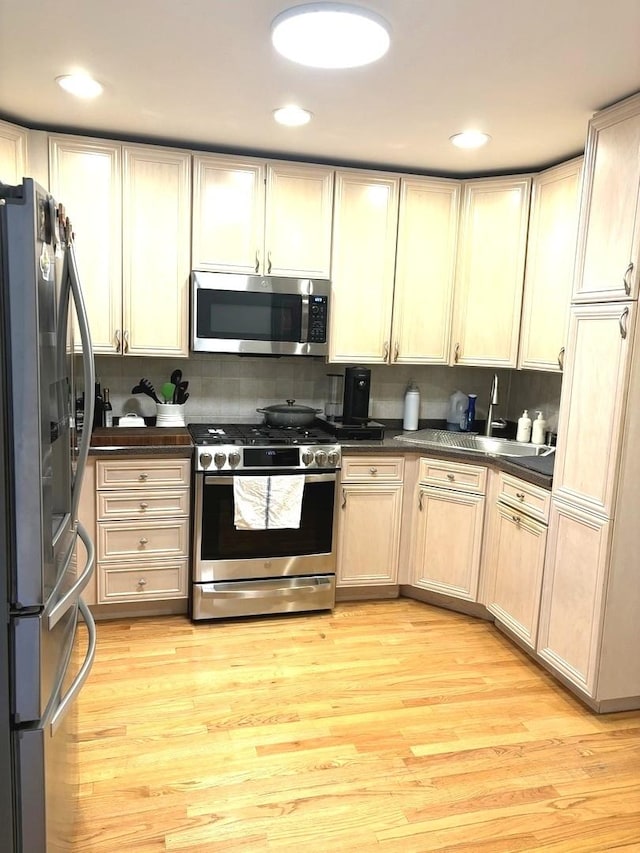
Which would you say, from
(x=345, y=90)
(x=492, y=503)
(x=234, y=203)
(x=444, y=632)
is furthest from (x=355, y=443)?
(x=345, y=90)

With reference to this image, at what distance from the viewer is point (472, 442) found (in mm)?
4004

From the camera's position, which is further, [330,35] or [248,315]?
[248,315]

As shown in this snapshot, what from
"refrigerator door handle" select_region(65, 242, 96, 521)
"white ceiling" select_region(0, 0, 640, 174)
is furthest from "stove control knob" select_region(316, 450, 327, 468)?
"refrigerator door handle" select_region(65, 242, 96, 521)

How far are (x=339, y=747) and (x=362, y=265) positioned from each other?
8.08ft

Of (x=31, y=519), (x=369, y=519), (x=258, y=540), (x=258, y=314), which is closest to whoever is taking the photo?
(x=31, y=519)

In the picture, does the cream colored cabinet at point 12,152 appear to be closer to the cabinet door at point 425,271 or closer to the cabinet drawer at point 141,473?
the cabinet drawer at point 141,473

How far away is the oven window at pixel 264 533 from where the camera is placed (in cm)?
332

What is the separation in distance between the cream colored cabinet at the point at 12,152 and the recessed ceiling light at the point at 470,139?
205 centimetres

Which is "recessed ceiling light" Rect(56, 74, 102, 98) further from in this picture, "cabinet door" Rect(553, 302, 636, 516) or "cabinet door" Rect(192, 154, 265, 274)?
"cabinet door" Rect(553, 302, 636, 516)

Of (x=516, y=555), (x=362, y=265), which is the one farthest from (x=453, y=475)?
(x=362, y=265)

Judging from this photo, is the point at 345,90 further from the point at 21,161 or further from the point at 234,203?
the point at 21,161

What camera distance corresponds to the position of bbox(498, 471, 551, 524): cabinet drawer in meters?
2.96

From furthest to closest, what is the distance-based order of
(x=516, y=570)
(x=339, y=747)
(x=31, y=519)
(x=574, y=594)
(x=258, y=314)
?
1. (x=258, y=314)
2. (x=516, y=570)
3. (x=574, y=594)
4. (x=339, y=747)
5. (x=31, y=519)

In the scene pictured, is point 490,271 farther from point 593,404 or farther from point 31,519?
point 31,519
